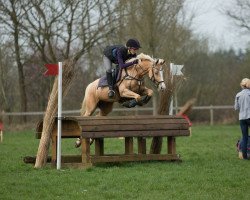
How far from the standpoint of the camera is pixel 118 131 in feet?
37.1

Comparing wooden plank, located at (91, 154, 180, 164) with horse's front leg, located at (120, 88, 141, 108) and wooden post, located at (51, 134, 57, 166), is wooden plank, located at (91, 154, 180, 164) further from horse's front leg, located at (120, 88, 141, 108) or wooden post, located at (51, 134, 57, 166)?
horse's front leg, located at (120, 88, 141, 108)

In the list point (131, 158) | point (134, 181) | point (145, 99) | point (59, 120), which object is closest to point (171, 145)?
point (131, 158)

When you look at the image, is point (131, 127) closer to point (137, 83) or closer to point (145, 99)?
point (145, 99)

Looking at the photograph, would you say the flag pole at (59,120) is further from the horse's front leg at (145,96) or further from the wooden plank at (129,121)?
the horse's front leg at (145,96)

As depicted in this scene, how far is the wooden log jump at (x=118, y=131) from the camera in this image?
11.1m

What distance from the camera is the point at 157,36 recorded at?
30.5 metres

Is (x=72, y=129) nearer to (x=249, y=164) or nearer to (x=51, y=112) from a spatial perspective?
(x=51, y=112)

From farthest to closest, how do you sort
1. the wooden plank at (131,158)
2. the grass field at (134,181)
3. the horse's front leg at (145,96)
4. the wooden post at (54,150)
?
the horse's front leg at (145,96) < the wooden post at (54,150) < the wooden plank at (131,158) < the grass field at (134,181)

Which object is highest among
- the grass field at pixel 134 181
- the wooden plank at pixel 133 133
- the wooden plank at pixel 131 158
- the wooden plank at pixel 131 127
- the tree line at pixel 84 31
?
the tree line at pixel 84 31

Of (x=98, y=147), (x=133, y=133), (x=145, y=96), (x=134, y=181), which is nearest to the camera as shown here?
(x=134, y=181)

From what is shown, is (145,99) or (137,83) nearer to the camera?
(145,99)

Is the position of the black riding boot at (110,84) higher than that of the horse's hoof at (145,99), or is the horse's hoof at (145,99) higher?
the black riding boot at (110,84)

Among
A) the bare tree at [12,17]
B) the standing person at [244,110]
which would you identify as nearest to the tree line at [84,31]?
the bare tree at [12,17]

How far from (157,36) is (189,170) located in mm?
20390
